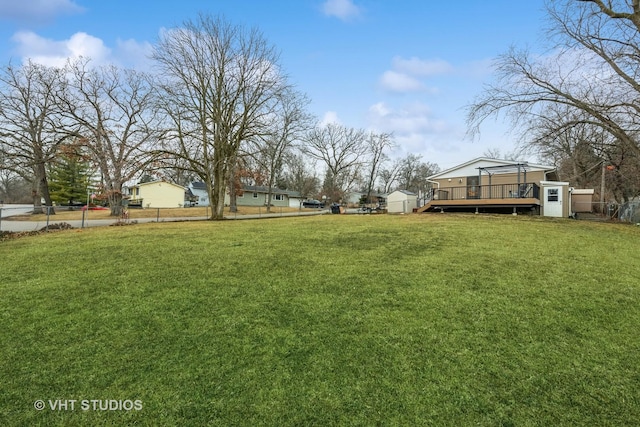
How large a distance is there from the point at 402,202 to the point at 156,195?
32.2 metres

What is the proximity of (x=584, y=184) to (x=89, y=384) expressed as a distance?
40.9m

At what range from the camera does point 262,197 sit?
49.8 metres

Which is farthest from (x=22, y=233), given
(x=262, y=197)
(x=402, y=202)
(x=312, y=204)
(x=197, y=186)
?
(x=312, y=204)

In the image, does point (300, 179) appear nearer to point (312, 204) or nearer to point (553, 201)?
point (312, 204)

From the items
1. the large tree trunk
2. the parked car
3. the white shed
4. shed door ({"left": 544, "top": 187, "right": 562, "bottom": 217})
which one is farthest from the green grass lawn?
the parked car

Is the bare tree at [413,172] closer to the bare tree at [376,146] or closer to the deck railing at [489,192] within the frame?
the bare tree at [376,146]

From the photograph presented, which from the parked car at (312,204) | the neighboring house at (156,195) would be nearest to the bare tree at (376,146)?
the parked car at (312,204)

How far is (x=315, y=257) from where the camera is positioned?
6.33 metres

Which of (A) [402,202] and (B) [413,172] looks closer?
(A) [402,202]

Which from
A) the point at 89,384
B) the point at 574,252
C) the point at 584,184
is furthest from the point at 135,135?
the point at 584,184

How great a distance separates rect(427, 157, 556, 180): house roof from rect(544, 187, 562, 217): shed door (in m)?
1.45

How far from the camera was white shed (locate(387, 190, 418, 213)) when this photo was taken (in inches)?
1076

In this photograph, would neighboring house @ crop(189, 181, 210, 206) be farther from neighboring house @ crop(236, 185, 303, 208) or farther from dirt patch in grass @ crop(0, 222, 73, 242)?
dirt patch in grass @ crop(0, 222, 73, 242)

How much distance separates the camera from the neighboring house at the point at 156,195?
3934 centimetres
